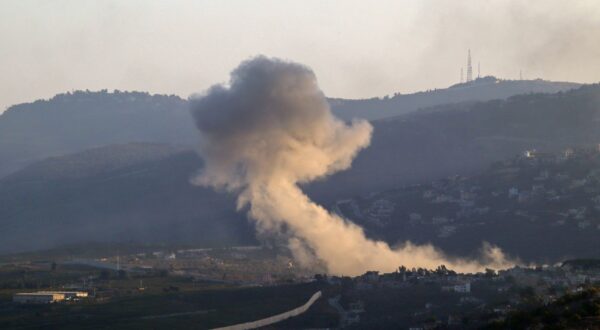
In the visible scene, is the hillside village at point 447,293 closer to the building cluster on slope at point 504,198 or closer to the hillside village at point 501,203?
the hillside village at point 501,203

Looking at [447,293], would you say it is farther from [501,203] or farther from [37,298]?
[501,203]

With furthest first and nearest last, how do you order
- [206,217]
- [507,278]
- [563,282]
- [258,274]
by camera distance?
1. [206,217]
2. [258,274]
3. [507,278]
4. [563,282]

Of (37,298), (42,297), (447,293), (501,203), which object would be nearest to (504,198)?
(501,203)

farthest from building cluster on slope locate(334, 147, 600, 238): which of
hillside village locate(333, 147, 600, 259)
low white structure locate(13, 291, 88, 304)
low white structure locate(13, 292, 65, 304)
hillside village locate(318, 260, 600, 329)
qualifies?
low white structure locate(13, 292, 65, 304)

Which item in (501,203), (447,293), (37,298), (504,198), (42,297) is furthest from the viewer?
(504,198)

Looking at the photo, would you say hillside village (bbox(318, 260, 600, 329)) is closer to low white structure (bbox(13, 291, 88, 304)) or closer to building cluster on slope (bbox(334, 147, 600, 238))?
low white structure (bbox(13, 291, 88, 304))

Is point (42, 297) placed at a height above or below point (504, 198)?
below

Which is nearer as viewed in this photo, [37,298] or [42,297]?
[37,298]

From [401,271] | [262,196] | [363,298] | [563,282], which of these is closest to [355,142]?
[262,196]

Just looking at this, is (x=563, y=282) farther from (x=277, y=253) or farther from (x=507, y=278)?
(x=277, y=253)

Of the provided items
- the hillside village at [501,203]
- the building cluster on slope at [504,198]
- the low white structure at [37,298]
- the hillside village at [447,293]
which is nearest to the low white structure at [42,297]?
the low white structure at [37,298]

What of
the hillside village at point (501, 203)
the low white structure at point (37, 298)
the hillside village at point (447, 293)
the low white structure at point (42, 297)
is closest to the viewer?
the hillside village at point (447, 293)
